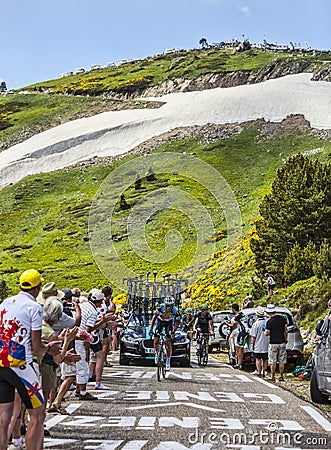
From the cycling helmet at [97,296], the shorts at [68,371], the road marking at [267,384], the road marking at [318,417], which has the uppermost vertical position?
the cycling helmet at [97,296]

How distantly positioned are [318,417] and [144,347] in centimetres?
984

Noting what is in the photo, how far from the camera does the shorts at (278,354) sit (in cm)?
1669

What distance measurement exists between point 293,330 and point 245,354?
1.72 m

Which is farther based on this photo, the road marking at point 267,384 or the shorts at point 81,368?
the road marking at point 267,384

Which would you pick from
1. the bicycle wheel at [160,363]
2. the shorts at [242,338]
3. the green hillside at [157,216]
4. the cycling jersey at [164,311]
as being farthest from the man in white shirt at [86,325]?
the green hillside at [157,216]

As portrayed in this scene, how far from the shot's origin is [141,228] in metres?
80.0

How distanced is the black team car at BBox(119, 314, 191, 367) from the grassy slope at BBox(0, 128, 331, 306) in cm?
2864

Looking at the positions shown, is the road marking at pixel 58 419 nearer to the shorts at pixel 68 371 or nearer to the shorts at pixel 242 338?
the shorts at pixel 68 371

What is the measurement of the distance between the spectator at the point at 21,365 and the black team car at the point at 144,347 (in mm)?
12911

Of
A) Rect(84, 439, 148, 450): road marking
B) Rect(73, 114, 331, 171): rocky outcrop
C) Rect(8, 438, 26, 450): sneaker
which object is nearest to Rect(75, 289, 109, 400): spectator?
Rect(8, 438, 26, 450): sneaker

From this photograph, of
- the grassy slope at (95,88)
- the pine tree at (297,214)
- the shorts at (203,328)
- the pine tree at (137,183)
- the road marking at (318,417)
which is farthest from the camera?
the grassy slope at (95,88)

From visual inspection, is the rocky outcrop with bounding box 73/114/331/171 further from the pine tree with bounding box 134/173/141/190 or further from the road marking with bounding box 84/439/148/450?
the road marking with bounding box 84/439/148/450

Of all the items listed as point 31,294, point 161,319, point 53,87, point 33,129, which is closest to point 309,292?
point 161,319

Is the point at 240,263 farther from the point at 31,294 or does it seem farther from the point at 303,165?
the point at 31,294
